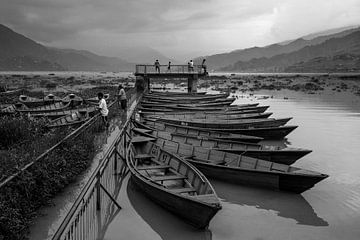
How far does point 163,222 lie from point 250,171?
12.3 feet

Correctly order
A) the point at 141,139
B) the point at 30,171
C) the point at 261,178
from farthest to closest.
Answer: the point at 141,139
the point at 261,178
the point at 30,171

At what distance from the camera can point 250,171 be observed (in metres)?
11.1

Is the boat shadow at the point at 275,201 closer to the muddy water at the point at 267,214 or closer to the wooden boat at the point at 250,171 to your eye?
the muddy water at the point at 267,214

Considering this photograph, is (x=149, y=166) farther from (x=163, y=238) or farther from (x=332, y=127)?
(x=332, y=127)

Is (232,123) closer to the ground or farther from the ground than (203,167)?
farther from the ground

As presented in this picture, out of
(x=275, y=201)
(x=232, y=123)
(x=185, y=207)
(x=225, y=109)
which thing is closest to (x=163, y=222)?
(x=185, y=207)

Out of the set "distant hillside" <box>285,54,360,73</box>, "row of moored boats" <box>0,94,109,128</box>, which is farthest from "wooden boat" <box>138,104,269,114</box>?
"distant hillside" <box>285,54,360,73</box>

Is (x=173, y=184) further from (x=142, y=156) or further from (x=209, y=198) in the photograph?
(x=142, y=156)

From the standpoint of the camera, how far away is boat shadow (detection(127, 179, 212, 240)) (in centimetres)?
841

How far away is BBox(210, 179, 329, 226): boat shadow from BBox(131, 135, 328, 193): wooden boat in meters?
0.23

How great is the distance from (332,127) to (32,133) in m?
20.8

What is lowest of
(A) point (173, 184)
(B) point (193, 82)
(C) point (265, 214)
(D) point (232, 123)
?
(C) point (265, 214)

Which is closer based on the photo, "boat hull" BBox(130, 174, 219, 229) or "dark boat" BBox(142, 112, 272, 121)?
"boat hull" BBox(130, 174, 219, 229)

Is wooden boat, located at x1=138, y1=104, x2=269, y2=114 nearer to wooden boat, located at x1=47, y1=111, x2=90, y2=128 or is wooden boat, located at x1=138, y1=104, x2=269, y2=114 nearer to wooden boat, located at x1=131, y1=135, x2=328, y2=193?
wooden boat, located at x1=47, y1=111, x2=90, y2=128
